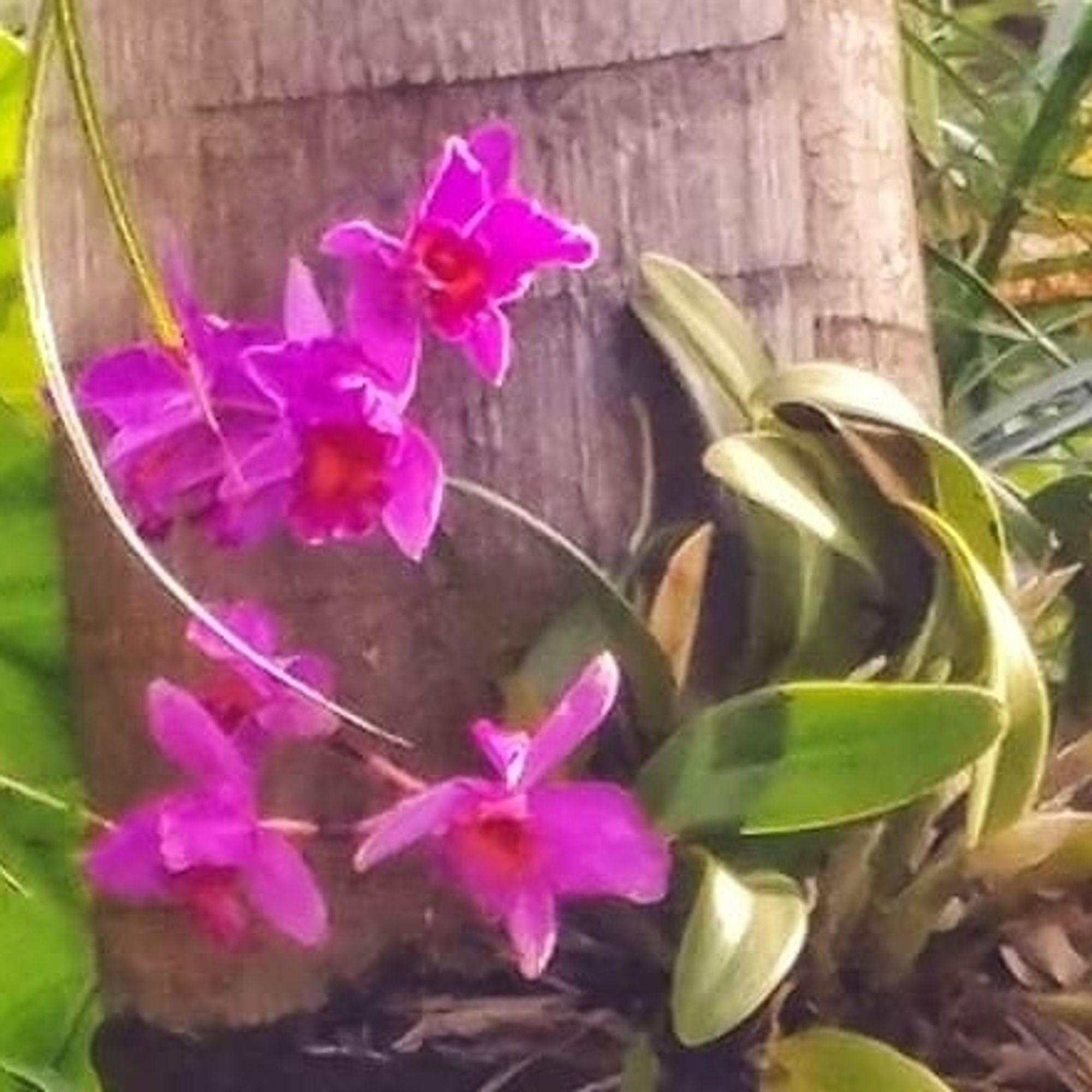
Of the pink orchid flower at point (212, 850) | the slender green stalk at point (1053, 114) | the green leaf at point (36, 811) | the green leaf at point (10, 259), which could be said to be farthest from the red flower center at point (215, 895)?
the slender green stalk at point (1053, 114)

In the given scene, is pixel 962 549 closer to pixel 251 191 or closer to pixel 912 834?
pixel 912 834

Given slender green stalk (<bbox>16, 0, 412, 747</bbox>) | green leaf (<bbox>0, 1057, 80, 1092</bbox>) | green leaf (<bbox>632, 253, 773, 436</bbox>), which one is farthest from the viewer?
green leaf (<bbox>0, 1057, 80, 1092</bbox>)

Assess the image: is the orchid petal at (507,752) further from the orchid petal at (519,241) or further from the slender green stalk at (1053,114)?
the slender green stalk at (1053,114)

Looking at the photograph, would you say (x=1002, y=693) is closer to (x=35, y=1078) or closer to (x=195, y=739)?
(x=195, y=739)

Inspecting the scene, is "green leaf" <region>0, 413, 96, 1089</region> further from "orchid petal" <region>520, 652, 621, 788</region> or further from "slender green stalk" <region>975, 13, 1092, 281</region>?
"slender green stalk" <region>975, 13, 1092, 281</region>

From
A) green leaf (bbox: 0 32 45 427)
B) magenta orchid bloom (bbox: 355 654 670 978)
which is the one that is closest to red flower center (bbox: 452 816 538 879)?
magenta orchid bloom (bbox: 355 654 670 978)
